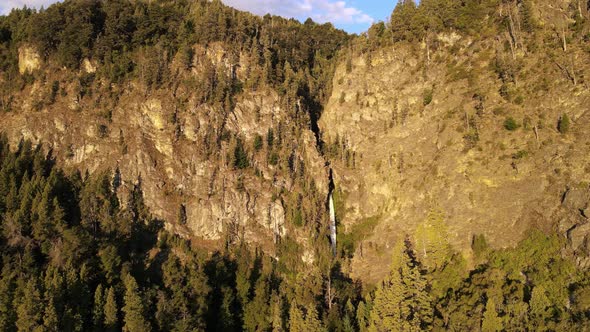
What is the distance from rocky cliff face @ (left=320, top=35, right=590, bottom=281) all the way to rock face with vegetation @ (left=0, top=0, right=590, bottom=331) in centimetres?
36

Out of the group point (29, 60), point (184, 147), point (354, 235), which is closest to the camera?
point (354, 235)

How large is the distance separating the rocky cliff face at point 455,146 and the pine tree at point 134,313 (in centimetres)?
3682

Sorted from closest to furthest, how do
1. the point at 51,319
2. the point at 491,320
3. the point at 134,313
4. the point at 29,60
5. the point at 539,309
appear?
the point at 539,309 → the point at 491,320 → the point at 51,319 → the point at 134,313 → the point at 29,60

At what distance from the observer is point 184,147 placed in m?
102

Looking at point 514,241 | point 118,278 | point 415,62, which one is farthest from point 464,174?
point 118,278

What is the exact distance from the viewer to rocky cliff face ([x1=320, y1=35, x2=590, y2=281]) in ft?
241

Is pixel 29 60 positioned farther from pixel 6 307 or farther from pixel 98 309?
pixel 98 309

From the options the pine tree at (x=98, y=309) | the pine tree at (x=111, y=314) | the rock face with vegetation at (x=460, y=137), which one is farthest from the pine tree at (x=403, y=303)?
the pine tree at (x=98, y=309)

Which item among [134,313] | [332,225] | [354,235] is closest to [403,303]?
[354,235]

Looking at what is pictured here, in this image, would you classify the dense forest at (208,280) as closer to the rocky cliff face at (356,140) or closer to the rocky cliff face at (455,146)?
the rocky cliff face at (356,140)

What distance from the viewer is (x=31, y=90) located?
110500 mm

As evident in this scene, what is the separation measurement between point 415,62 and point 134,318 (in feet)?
233

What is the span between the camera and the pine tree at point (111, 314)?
71188 millimetres

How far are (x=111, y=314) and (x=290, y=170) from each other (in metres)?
43.2
